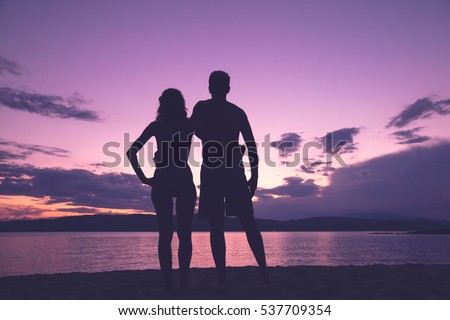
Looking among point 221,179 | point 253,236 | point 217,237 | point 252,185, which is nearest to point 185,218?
point 217,237

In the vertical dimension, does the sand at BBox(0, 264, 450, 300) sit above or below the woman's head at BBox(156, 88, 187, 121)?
below

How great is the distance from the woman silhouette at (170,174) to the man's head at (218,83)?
0.83 metres

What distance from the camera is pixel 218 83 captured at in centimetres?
736

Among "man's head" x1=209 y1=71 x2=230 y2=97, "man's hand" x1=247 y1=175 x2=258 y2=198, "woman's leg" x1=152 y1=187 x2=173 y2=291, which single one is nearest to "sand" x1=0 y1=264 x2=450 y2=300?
"woman's leg" x1=152 y1=187 x2=173 y2=291

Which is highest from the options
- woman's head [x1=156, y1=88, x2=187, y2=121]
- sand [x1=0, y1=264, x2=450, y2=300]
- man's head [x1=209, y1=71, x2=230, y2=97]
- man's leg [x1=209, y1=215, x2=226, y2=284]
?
man's head [x1=209, y1=71, x2=230, y2=97]

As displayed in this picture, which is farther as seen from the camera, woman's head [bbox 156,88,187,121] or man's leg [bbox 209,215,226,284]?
man's leg [bbox 209,215,226,284]

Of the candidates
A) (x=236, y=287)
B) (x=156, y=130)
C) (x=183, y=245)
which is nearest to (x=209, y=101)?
(x=156, y=130)

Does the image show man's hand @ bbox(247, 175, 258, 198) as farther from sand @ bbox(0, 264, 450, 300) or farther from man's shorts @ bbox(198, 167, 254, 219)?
sand @ bbox(0, 264, 450, 300)

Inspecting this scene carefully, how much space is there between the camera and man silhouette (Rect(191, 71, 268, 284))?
704 centimetres

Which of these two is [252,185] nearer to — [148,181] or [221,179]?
[221,179]

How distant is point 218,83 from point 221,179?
1797 mm
